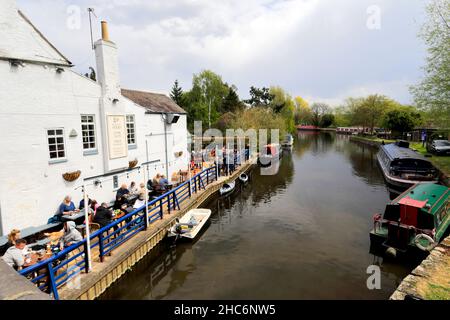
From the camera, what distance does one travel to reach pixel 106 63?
1278 centimetres

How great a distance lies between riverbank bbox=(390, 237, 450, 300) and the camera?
6562mm

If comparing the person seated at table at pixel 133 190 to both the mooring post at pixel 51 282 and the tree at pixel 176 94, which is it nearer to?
the mooring post at pixel 51 282

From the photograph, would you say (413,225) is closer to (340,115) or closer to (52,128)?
(52,128)

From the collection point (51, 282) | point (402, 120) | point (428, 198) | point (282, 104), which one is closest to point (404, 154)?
point (428, 198)

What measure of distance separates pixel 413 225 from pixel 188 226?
9.19 metres

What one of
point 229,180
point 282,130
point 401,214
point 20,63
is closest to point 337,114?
point 282,130

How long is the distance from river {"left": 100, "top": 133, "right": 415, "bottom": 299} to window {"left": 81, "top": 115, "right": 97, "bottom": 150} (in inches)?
229

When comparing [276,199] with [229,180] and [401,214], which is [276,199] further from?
[401,214]

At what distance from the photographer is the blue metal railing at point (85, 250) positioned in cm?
639

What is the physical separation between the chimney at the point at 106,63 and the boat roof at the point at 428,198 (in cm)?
1394

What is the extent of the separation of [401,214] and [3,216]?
14.6m

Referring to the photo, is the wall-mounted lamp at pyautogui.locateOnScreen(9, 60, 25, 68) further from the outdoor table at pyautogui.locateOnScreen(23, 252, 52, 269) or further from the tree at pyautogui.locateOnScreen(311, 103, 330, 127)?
the tree at pyautogui.locateOnScreen(311, 103, 330, 127)

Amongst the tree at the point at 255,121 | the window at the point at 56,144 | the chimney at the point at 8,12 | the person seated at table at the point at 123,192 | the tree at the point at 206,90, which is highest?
the tree at the point at 206,90

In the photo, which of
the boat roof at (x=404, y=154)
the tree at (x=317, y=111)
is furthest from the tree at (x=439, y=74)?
the tree at (x=317, y=111)
